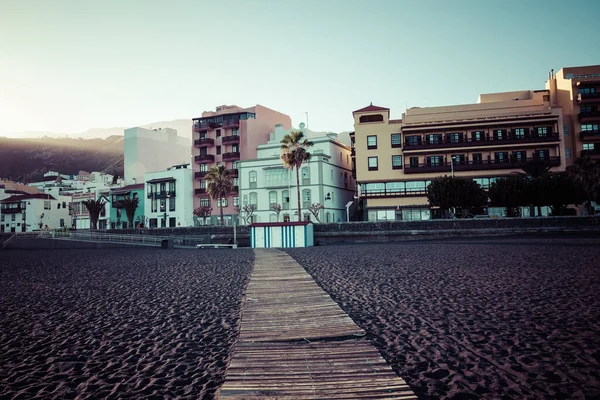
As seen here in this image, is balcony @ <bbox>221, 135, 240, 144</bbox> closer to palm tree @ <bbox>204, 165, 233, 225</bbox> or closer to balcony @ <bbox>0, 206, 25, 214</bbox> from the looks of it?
palm tree @ <bbox>204, 165, 233, 225</bbox>

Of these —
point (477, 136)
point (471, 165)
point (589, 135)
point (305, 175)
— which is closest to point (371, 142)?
point (305, 175)

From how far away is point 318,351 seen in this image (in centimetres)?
525

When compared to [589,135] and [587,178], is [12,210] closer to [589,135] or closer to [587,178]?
[587,178]

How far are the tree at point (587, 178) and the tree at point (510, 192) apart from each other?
5.26 m

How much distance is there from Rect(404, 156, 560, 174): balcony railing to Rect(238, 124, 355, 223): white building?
39.7ft

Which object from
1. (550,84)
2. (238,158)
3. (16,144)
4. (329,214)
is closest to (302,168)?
(329,214)

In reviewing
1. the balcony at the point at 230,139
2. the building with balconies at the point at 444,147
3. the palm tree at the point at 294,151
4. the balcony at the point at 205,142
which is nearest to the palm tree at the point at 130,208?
the balcony at the point at 205,142

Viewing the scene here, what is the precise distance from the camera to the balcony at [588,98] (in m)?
57.4

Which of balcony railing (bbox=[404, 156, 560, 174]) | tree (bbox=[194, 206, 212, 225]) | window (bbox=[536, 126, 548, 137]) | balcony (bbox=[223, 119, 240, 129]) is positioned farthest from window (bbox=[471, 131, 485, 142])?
tree (bbox=[194, 206, 212, 225])

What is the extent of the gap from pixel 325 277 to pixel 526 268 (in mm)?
7109

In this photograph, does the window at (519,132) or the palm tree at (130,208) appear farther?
the palm tree at (130,208)

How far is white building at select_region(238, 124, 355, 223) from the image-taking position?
60.4m

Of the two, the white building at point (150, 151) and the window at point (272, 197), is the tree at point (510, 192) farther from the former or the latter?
the white building at point (150, 151)

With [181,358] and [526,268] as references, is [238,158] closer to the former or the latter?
[526,268]
